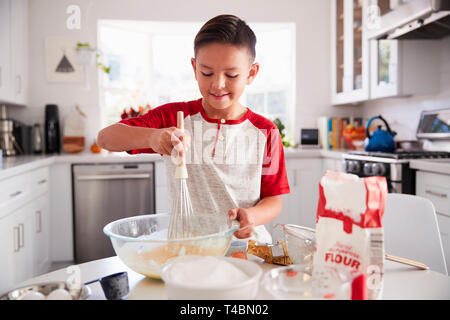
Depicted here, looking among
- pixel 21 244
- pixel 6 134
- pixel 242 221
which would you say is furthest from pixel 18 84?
pixel 242 221

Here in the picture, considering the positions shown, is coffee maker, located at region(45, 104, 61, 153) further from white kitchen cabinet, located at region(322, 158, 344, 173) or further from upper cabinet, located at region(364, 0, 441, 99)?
upper cabinet, located at region(364, 0, 441, 99)

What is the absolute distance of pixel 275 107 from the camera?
3.97 m

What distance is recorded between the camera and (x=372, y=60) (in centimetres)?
295

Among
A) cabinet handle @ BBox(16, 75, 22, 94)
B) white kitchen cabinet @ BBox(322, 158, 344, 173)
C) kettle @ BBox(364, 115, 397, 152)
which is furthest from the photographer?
cabinet handle @ BBox(16, 75, 22, 94)

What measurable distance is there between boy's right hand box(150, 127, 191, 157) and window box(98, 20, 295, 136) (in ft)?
9.02

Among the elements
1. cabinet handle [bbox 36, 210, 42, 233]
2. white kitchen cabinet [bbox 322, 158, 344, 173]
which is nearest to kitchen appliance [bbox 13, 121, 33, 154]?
cabinet handle [bbox 36, 210, 42, 233]

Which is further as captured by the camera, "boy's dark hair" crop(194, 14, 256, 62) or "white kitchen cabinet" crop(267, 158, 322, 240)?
"white kitchen cabinet" crop(267, 158, 322, 240)

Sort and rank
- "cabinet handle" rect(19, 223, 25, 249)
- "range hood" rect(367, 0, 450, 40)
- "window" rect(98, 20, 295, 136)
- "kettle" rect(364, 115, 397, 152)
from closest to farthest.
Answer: "range hood" rect(367, 0, 450, 40)
"cabinet handle" rect(19, 223, 25, 249)
"kettle" rect(364, 115, 397, 152)
"window" rect(98, 20, 295, 136)

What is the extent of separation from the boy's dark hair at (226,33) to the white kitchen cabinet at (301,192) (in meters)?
2.25

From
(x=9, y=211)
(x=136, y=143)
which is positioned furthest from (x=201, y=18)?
(x=136, y=143)

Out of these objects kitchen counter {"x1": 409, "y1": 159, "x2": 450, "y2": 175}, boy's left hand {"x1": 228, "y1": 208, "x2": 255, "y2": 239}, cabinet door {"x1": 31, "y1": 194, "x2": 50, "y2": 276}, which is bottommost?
cabinet door {"x1": 31, "y1": 194, "x2": 50, "y2": 276}

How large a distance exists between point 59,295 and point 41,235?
234 cm

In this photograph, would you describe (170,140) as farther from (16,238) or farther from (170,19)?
(170,19)

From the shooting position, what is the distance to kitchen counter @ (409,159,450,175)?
1.88 metres
